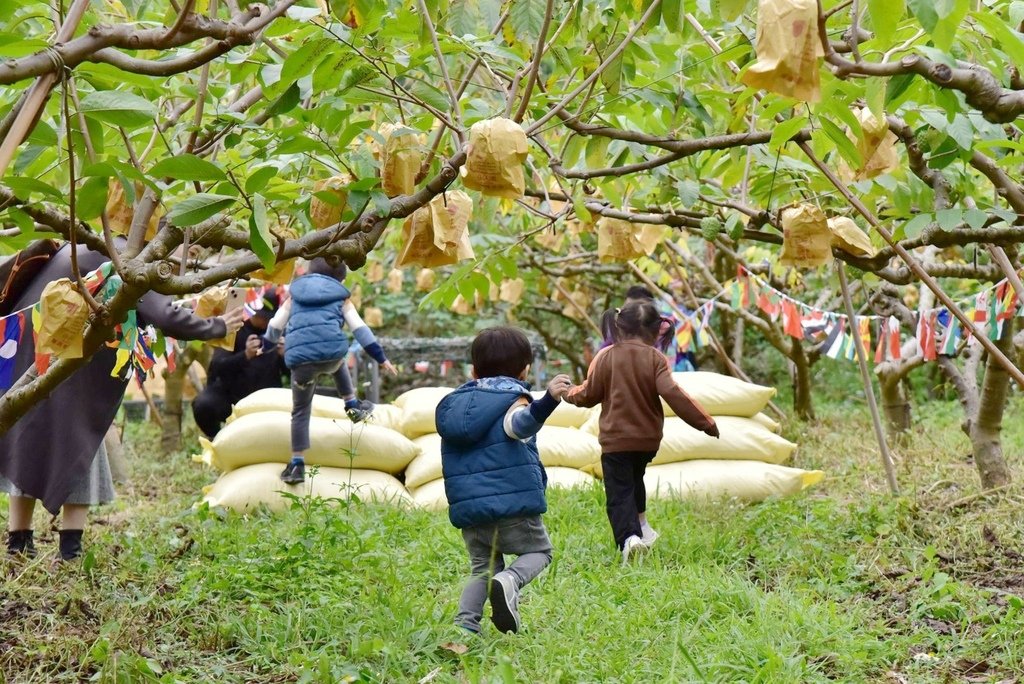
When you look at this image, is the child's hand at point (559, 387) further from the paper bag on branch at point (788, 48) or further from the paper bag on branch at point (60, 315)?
the paper bag on branch at point (788, 48)

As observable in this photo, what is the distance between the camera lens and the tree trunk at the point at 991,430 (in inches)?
153

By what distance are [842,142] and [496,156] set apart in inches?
29.7

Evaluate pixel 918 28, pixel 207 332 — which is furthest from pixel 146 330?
pixel 918 28

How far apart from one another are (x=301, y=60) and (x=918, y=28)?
1.10 meters

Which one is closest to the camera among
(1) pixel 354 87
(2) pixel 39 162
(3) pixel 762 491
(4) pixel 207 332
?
(1) pixel 354 87

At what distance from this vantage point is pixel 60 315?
1.93 meters

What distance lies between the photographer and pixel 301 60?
1.94m

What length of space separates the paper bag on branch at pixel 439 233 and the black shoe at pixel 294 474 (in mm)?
2805

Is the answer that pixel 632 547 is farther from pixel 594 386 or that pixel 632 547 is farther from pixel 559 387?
pixel 559 387

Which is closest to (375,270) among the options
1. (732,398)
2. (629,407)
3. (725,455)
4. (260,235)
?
(732,398)

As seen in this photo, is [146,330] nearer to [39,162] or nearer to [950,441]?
[39,162]

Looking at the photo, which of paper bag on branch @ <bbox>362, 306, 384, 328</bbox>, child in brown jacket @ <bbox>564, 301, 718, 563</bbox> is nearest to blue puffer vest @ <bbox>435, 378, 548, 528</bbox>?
child in brown jacket @ <bbox>564, 301, 718, 563</bbox>

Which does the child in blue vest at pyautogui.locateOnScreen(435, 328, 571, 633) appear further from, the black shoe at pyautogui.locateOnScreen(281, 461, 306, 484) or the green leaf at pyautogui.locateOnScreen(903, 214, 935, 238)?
the black shoe at pyautogui.locateOnScreen(281, 461, 306, 484)

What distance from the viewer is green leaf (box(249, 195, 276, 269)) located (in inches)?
67.2
